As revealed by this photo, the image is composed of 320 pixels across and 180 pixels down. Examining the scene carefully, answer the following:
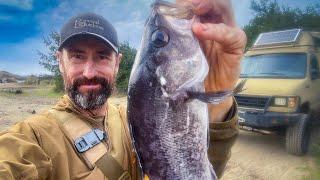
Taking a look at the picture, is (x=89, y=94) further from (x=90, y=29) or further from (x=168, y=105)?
(x=168, y=105)

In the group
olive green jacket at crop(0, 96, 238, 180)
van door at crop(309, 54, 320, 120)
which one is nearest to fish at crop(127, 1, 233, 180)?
olive green jacket at crop(0, 96, 238, 180)

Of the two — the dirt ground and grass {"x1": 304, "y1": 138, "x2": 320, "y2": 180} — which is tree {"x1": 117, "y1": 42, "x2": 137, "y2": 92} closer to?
the dirt ground

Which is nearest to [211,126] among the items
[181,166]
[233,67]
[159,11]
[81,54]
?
[233,67]

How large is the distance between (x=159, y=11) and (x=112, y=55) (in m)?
1.10

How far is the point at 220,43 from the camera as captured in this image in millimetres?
1896

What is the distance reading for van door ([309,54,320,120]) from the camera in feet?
29.2

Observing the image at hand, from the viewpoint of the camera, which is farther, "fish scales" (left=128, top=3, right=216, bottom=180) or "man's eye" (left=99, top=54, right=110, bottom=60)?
"man's eye" (left=99, top=54, right=110, bottom=60)

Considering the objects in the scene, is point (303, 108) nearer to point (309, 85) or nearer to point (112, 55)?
point (309, 85)

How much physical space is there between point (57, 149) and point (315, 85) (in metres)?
8.04

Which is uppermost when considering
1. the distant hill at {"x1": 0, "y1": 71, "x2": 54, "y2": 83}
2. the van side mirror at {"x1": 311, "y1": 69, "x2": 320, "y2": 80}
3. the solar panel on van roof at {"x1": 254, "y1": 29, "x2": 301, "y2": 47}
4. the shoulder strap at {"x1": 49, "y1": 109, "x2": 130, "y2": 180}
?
the solar panel on van roof at {"x1": 254, "y1": 29, "x2": 301, "y2": 47}

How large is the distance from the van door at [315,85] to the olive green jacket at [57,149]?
721 centimetres

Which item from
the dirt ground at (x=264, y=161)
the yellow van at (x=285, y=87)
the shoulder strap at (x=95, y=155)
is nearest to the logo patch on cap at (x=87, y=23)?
the shoulder strap at (x=95, y=155)

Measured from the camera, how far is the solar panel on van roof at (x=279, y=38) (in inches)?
382

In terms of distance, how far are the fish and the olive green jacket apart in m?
0.57
